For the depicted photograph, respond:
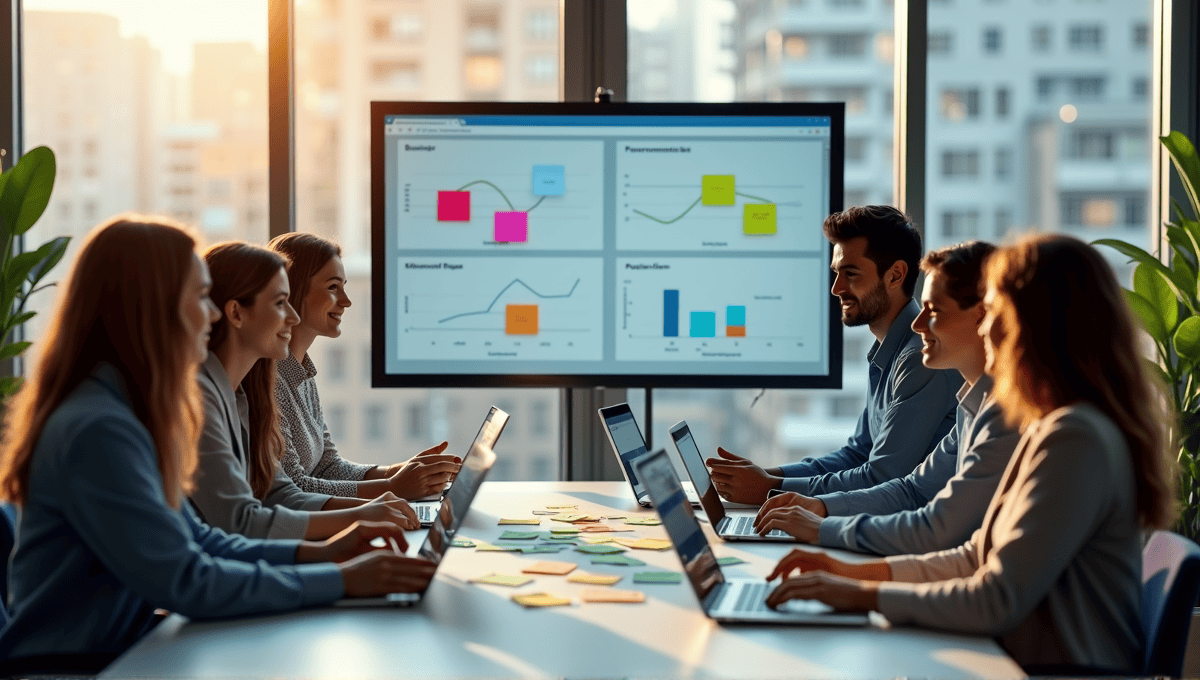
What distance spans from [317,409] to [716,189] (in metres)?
1.38

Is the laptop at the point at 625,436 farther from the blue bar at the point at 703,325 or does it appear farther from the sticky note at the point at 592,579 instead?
the blue bar at the point at 703,325

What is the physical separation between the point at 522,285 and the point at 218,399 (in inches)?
51.3

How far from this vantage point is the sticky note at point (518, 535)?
81.8 inches

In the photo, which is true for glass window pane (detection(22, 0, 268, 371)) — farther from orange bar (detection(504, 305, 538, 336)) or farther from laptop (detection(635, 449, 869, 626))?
laptop (detection(635, 449, 869, 626))

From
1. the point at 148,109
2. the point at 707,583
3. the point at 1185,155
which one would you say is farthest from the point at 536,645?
the point at 148,109

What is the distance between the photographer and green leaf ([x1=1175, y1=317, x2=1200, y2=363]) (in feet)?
9.02

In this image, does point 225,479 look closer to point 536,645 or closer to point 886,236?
point 536,645

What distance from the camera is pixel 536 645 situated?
1393mm

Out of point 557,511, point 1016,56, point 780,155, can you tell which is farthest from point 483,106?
point 1016,56

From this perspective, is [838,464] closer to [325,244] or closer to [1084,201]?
[325,244]

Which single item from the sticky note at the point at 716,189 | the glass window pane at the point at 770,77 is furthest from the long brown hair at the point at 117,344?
the glass window pane at the point at 770,77

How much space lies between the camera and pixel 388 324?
120 inches

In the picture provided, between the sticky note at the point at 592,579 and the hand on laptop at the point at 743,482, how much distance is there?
776 mm

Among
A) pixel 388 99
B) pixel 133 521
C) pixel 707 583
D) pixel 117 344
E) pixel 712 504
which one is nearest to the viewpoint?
pixel 133 521
